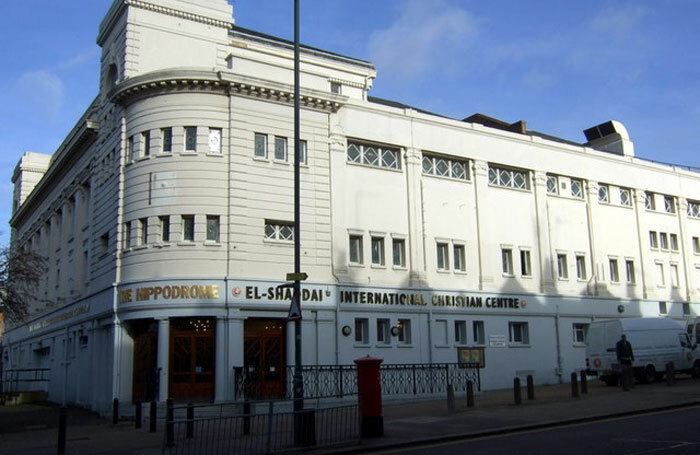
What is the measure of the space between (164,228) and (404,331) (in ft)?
37.1

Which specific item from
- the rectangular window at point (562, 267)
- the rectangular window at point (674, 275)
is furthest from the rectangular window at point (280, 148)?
the rectangular window at point (674, 275)

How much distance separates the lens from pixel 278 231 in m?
28.3

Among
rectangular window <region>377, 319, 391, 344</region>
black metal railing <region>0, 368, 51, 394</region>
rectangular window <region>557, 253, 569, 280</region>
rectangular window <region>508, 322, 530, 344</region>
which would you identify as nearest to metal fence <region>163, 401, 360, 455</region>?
rectangular window <region>377, 319, 391, 344</region>

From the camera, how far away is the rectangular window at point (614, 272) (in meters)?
39.5

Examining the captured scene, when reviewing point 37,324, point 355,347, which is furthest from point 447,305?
point 37,324

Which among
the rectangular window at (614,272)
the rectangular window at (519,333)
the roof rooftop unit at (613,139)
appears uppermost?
the roof rooftop unit at (613,139)

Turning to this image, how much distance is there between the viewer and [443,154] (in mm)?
33656

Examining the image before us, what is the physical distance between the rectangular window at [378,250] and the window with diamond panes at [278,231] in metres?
4.29

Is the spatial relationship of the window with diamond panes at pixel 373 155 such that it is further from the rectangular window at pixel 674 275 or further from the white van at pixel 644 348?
the rectangular window at pixel 674 275

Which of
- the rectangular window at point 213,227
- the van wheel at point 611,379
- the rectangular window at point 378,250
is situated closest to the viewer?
the rectangular window at point 213,227

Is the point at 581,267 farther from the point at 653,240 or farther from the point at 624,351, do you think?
the point at 624,351

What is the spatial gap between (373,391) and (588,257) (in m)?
26.0

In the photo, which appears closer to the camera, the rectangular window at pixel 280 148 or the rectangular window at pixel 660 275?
the rectangular window at pixel 280 148

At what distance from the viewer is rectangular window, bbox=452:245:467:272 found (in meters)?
33.4
